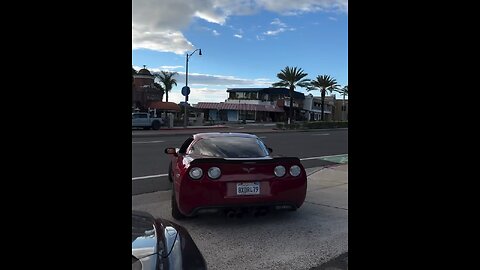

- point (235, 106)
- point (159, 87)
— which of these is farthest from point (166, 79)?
point (235, 106)

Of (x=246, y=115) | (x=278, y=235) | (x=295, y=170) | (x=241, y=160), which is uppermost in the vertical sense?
(x=246, y=115)

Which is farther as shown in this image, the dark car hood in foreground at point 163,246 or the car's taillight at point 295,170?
the car's taillight at point 295,170

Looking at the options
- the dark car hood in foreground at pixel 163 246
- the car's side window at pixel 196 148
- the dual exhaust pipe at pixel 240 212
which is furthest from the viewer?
the car's side window at pixel 196 148

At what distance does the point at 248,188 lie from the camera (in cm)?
509

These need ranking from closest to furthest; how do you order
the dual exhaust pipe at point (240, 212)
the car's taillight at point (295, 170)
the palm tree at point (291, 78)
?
the dual exhaust pipe at point (240, 212)
the car's taillight at point (295, 170)
the palm tree at point (291, 78)

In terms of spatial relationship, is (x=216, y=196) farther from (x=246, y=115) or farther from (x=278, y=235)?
(x=246, y=115)

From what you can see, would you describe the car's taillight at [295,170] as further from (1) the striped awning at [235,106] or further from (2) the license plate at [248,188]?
(1) the striped awning at [235,106]

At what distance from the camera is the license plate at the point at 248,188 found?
5.05 metres

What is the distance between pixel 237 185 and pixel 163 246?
2552 millimetres

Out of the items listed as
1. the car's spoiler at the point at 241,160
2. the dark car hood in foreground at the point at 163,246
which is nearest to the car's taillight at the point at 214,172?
the car's spoiler at the point at 241,160

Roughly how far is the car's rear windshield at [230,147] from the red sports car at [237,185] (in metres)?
0.48
